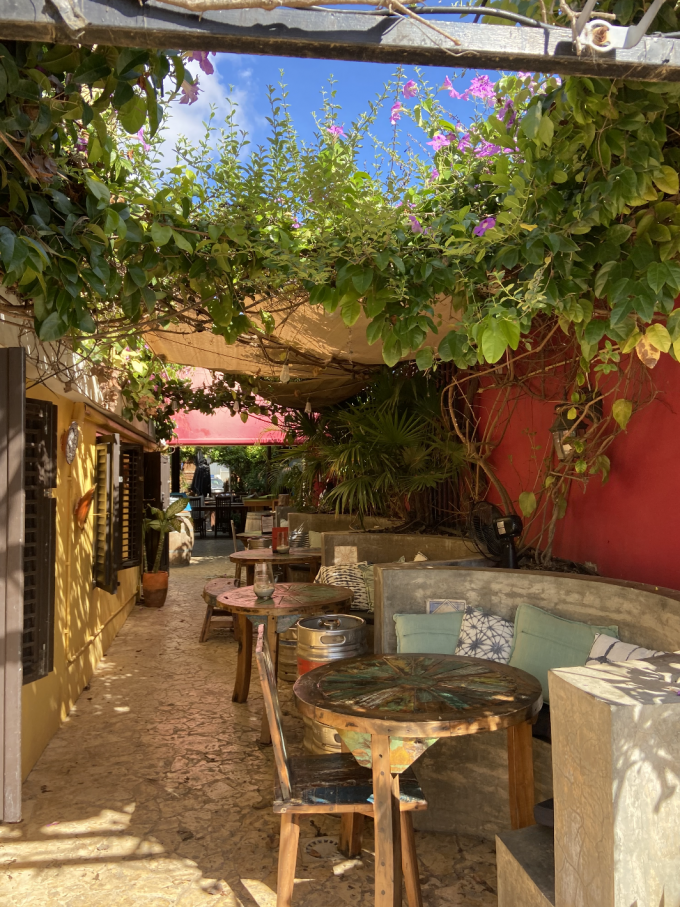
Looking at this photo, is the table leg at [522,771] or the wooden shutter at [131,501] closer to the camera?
A: the table leg at [522,771]

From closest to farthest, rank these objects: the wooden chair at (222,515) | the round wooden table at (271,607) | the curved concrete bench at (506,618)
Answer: the curved concrete bench at (506,618), the round wooden table at (271,607), the wooden chair at (222,515)

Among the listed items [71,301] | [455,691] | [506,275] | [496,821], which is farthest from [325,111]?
[496,821]

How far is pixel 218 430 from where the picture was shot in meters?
11.9

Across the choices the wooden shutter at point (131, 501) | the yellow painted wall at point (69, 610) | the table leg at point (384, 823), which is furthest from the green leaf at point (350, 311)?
the wooden shutter at point (131, 501)

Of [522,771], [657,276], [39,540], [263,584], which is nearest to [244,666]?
[263,584]

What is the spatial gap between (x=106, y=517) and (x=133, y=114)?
12.0 feet

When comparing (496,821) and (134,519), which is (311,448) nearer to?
(134,519)

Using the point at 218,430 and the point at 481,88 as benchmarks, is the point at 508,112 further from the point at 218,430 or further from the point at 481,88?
the point at 218,430

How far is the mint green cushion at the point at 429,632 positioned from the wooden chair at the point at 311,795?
1060mm

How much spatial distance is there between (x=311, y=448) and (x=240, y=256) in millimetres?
5449

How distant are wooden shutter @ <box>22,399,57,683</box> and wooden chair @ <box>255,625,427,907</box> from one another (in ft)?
5.01

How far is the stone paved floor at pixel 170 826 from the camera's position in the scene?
8.68 ft

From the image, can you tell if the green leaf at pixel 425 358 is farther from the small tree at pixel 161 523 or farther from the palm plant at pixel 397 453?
the small tree at pixel 161 523

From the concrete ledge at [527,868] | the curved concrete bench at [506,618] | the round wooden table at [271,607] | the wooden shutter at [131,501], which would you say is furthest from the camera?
the wooden shutter at [131,501]
